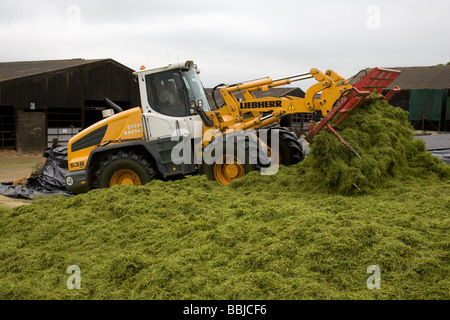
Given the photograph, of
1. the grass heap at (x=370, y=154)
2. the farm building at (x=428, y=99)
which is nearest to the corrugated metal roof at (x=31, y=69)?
the grass heap at (x=370, y=154)

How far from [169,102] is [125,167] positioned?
1518 millimetres

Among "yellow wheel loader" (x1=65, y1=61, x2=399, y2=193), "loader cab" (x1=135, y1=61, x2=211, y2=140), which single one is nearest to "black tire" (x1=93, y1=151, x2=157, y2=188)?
"yellow wheel loader" (x1=65, y1=61, x2=399, y2=193)

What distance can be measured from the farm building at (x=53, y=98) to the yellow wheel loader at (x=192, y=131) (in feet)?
35.1

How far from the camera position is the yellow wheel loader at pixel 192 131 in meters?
7.74

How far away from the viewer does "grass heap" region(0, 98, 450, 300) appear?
12.4ft

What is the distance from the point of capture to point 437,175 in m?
7.31

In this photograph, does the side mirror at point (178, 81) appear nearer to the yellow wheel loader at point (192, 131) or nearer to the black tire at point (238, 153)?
the yellow wheel loader at point (192, 131)

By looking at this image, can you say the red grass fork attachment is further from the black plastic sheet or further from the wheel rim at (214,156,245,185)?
the black plastic sheet

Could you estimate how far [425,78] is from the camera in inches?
1146

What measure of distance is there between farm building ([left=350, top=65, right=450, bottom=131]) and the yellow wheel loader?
63.1ft

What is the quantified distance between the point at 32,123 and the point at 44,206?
1339 centimetres

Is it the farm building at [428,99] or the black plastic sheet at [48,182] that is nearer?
the black plastic sheet at [48,182]

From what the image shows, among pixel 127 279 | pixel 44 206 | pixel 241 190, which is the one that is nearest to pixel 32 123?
pixel 44 206

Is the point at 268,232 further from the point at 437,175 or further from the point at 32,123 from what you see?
the point at 32,123
